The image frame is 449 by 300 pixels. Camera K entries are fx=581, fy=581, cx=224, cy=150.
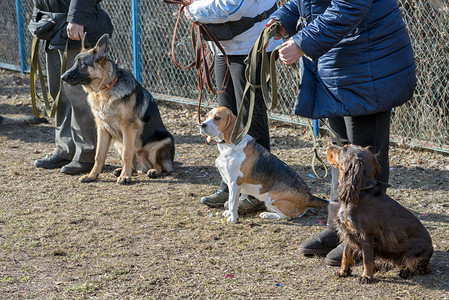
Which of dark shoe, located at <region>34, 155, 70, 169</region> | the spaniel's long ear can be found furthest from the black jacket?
the spaniel's long ear

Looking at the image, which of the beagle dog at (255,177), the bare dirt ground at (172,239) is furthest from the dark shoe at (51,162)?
the beagle dog at (255,177)

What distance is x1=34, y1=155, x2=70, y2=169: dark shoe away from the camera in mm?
6262

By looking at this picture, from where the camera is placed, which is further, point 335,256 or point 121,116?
point 121,116

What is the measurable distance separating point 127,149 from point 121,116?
1.10ft

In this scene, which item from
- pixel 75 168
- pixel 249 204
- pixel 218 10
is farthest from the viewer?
pixel 75 168

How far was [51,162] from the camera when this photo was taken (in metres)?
6.27

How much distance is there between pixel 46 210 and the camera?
5.00m

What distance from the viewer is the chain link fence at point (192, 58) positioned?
254 inches

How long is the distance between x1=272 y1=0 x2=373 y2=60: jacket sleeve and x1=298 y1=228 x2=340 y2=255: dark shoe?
130 cm

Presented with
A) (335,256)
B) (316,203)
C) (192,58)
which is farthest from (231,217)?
(192,58)

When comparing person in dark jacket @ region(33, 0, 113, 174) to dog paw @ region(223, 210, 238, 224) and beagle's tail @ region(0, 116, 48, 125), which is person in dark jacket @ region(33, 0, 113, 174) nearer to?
beagle's tail @ region(0, 116, 48, 125)

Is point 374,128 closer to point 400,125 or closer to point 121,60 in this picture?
point 400,125

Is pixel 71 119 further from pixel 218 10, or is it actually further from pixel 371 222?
pixel 371 222

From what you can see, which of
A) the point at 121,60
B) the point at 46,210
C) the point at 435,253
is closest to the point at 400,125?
the point at 435,253
